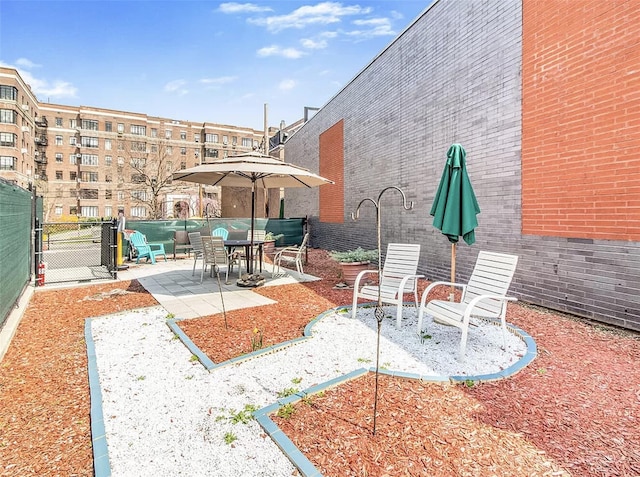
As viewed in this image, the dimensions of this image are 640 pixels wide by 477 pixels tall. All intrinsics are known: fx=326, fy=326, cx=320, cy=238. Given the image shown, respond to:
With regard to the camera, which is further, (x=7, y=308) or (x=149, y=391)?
(x=7, y=308)

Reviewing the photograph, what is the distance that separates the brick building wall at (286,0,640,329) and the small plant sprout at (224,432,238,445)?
4.94 m

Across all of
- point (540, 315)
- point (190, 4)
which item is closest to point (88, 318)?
point (540, 315)

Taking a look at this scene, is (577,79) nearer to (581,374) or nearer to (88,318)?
(581,374)

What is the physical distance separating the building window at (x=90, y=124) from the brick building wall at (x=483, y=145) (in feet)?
183

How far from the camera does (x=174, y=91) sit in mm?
17625

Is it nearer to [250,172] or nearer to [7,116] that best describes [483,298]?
[250,172]

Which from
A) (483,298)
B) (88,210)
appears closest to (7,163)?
(88,210)

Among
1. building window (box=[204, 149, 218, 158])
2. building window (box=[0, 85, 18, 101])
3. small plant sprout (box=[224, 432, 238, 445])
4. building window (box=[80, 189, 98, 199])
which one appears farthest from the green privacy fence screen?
building window (box=[204, 149, 218, 158])

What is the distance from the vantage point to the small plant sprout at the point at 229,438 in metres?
2.22

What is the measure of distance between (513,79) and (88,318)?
26.3 ft

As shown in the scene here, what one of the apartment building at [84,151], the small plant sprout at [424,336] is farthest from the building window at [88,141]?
the small plant sprout at [424,336]

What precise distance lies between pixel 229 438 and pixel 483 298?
2.94m

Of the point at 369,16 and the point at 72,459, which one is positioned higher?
the point at 369,16

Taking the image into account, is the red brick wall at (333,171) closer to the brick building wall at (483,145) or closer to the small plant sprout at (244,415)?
the brick building wall at (483,145)
